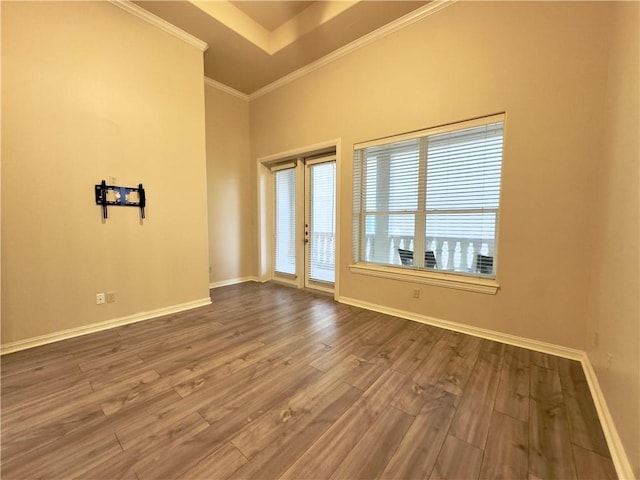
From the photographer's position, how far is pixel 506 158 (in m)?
2.40

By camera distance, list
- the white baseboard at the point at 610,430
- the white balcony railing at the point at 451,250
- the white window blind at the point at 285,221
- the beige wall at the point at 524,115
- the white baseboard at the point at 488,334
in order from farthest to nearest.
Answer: the white window blind at the point at 285,221 → the white balcony railing at the point at 451,250 → the white baseboard at the point at 488,334 → the beige wall at the point at 524,115 → the white baseboard at the point at 610,430

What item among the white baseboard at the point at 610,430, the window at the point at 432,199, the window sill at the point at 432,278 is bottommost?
the white baseboard at the point at 610,430

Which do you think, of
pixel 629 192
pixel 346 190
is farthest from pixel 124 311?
pixel 629 192

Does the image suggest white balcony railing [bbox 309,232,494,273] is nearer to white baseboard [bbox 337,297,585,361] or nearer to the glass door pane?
the glass door pane

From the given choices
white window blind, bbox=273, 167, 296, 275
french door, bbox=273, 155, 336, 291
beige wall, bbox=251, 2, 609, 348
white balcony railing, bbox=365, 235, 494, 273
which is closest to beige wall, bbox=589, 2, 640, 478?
beige wall, bbox=251, 2, 609, 348

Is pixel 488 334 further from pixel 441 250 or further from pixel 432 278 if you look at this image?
pixel 441 250

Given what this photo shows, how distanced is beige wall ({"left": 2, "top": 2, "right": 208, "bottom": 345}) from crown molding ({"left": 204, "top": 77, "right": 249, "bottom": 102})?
955 mm

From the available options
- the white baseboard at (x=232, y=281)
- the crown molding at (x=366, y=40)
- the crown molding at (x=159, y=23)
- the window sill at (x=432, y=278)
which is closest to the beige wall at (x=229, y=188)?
the white baseboard at (x=232, y=281)

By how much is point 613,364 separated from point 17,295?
4503 millimetres

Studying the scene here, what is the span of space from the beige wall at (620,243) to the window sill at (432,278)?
74 centimetres

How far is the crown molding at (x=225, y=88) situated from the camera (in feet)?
13.8

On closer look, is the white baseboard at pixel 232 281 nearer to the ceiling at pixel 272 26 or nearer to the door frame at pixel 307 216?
the door frame at pixel 307 216

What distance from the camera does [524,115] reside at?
2.30m

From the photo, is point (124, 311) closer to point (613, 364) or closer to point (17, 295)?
point (17, 295)
